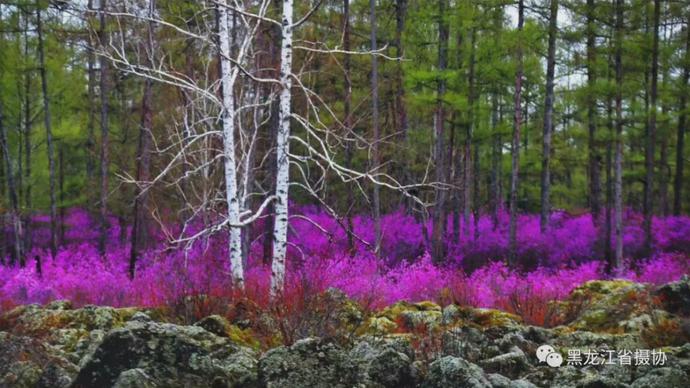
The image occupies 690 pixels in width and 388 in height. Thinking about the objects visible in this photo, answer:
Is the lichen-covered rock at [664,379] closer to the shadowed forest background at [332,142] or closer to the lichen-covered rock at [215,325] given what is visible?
the shadowed forest background at [332,142]

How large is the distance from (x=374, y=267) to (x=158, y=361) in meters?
7.33

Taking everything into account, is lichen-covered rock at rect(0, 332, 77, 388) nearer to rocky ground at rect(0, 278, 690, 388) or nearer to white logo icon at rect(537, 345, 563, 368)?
rocky ground at rect(0, 278, 690, 388)

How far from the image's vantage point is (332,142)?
2127 cm

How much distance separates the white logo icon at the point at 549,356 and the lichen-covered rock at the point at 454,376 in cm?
137

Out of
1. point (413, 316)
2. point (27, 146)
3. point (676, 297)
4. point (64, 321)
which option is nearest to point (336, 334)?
point (413, 316)

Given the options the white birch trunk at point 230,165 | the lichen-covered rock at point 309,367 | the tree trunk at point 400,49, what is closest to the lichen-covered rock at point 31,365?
the lichen-covered rock at point 309,367

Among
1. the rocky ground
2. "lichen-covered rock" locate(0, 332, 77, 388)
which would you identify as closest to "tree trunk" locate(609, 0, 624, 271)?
the rocky ground

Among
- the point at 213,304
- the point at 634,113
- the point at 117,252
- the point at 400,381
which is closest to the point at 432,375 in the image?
the point at 400,381

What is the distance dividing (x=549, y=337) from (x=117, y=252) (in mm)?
17657

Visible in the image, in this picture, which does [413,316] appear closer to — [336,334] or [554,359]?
[336,334]

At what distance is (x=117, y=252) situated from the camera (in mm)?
21828

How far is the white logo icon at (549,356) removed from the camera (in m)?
6.00

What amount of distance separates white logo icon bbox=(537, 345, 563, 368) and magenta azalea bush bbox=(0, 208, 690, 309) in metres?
2.11

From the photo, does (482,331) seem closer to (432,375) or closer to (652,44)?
(432,375)
